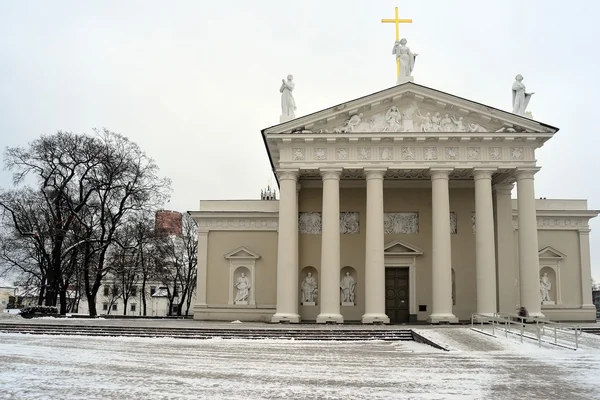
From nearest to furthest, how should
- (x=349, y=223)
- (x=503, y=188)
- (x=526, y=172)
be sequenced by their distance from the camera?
(x=526, y=172) < (x=503, y=188) < (x=349, y=223)

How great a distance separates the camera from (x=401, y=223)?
31.7m

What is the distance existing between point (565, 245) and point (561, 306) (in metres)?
3.26

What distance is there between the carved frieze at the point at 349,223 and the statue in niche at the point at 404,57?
7.48 metres

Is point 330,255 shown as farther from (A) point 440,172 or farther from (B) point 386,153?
(A) point 440,172

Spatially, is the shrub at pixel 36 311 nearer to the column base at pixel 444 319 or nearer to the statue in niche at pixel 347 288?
the statue in niche at pixel 347 288

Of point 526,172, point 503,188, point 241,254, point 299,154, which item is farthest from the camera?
point 241,254

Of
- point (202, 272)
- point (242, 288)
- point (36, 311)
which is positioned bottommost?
point (36, 311)

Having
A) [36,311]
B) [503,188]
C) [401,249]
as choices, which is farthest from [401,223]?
[36,311]

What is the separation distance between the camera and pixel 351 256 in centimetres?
3161

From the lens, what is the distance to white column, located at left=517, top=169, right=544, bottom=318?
27.3 m

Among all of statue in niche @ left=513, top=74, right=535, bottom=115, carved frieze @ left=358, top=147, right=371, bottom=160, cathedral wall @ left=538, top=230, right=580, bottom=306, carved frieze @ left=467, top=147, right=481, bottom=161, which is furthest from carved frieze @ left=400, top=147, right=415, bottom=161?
cathedral wall @ left=538, top=230, right=580, bottom=306

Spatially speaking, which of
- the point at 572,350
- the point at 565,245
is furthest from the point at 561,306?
the point at 572,350

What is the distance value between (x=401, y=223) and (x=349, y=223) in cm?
262

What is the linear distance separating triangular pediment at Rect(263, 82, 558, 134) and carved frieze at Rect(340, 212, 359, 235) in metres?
5.14
